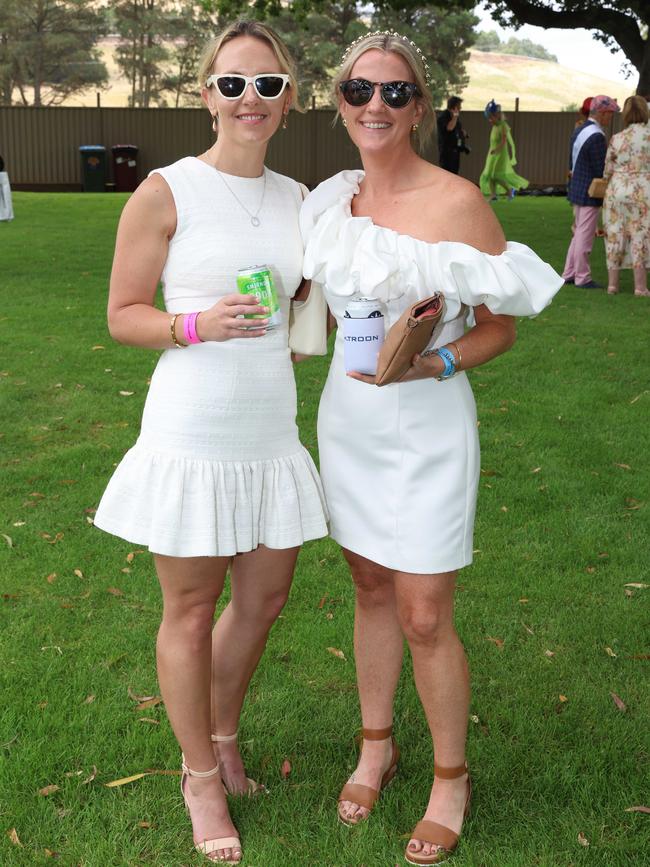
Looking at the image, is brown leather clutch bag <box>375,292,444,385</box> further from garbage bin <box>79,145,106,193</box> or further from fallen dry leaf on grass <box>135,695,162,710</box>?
garbage bin <box>79,145,106,193</box>

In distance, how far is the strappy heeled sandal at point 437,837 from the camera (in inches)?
117

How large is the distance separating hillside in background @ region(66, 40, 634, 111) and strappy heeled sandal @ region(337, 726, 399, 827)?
11313cm

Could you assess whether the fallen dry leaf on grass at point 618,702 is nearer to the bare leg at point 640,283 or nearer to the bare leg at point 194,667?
the bare leg at point 194,667

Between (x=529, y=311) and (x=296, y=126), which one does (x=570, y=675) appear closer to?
(x=529, y=311)

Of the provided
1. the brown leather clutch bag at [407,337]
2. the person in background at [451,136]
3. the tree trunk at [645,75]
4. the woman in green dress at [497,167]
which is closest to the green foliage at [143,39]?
the woman in green dress at [497,167]

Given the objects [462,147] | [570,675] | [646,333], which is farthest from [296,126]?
[570,675]

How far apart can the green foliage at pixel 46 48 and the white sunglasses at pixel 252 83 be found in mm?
53763

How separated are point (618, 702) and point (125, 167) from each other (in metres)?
26.6

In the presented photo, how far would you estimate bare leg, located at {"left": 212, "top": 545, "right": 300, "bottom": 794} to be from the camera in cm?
306

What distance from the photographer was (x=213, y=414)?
2.84m

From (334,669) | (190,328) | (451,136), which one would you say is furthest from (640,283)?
(190,328)

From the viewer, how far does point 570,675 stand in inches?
159

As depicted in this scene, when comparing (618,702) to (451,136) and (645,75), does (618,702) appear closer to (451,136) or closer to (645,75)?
(645,75)

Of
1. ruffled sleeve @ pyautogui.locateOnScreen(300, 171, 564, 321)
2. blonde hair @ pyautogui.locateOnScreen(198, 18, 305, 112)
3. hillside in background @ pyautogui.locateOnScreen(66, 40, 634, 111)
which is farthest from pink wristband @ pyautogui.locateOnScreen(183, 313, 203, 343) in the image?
hillside in background @ pyautogui.locateOnScreen(66, 40, 634, 111)
